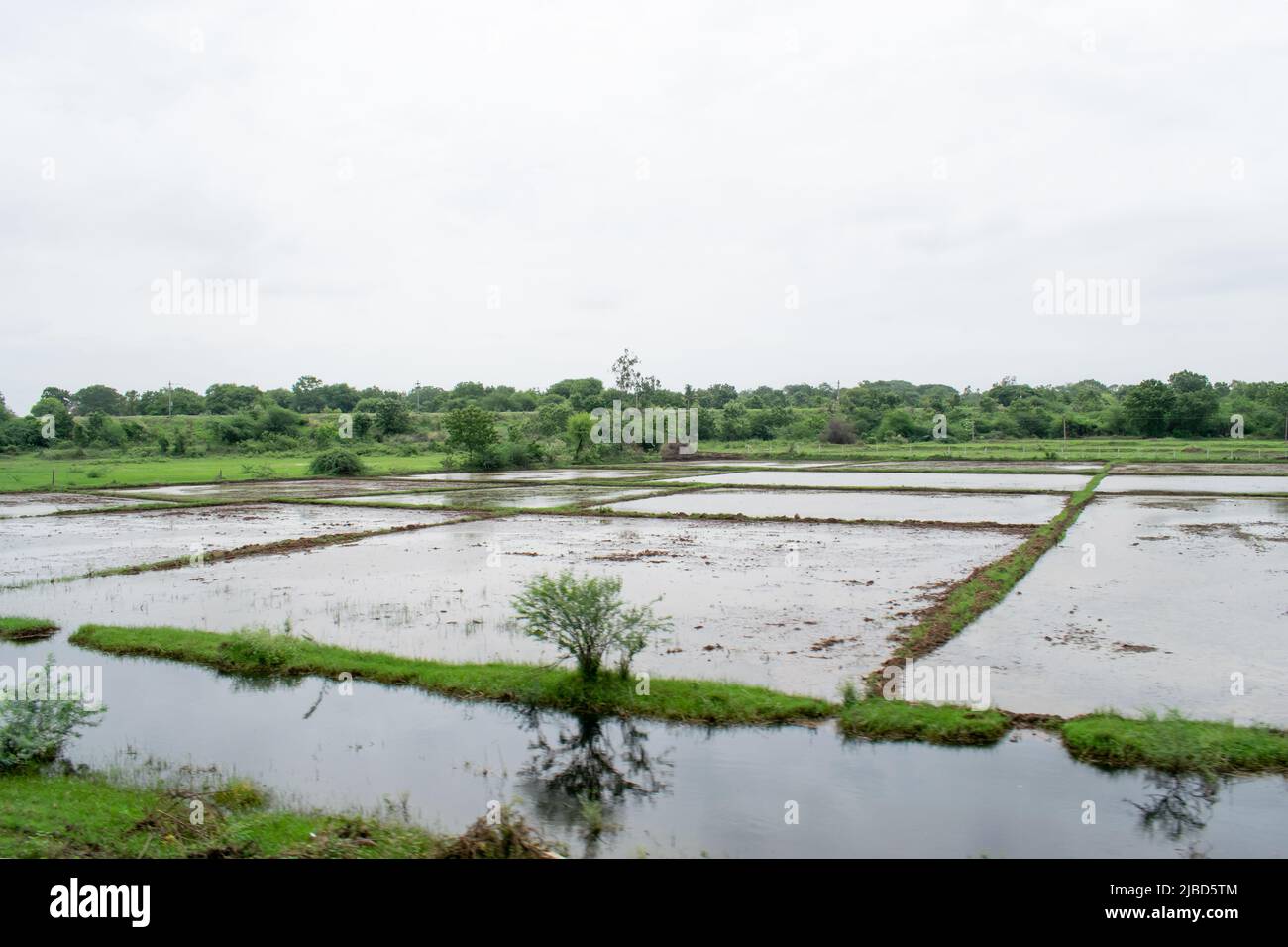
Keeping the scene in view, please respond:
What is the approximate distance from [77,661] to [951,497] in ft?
90.0

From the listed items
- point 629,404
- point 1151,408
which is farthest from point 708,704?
point 1151,408

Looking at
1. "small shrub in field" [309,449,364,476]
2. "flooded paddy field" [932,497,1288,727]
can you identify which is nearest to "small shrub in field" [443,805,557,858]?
"flooded paddy field" [932,497,1288,727]

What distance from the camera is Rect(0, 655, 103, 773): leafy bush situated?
7758 mm

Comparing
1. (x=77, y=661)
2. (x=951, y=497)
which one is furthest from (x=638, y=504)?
(x=77, y=661)

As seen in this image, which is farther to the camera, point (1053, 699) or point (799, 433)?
point (799, 433)

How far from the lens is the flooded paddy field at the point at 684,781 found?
608cm

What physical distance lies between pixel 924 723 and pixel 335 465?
41728 millimetres

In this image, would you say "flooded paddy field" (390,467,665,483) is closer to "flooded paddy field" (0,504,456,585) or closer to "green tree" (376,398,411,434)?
"flooded paddy field" (0,504,456,585)

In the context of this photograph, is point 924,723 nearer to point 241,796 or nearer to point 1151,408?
point 241,796

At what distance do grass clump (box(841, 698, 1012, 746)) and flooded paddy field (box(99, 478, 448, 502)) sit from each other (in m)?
29.6

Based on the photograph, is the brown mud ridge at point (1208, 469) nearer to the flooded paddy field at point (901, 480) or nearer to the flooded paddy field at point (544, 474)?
the flooded paddy field at point (901, 480)
